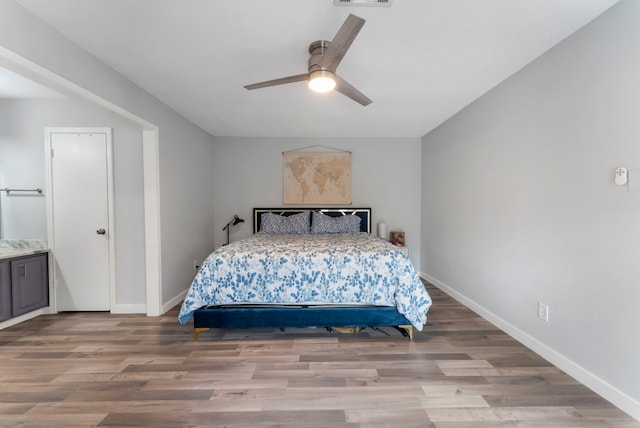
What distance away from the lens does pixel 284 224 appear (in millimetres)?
4207

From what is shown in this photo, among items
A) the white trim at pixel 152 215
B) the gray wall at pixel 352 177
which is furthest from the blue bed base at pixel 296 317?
the gray wall at pixel 352 177

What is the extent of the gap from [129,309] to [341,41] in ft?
11.2

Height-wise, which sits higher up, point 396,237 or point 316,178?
point 316,178

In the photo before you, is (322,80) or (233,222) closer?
(322,80)

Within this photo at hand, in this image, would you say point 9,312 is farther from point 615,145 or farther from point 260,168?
point 615,145

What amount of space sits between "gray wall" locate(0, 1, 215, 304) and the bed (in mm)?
1015

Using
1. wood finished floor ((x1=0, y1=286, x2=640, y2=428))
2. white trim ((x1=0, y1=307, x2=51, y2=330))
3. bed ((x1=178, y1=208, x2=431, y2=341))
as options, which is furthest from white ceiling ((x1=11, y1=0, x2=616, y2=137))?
white trim ((x1=0, y1=307, x2=51, y2=330))

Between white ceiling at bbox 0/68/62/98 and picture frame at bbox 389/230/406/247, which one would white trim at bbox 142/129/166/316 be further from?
picture frame at bbox 389/230/406/247

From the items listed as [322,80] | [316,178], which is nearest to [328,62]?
[322,80]

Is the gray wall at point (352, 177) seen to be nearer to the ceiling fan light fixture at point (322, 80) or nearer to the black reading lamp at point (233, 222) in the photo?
the black reading lamp at point (233, 222)

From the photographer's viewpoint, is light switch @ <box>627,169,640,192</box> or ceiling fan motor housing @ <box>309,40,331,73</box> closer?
light switch @ <box>627,169,640,192</box>

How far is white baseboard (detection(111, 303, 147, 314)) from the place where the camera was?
10.1 feet

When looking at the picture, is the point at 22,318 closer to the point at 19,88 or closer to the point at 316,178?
the point at 19,88

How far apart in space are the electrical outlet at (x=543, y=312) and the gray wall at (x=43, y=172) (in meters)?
3.86
